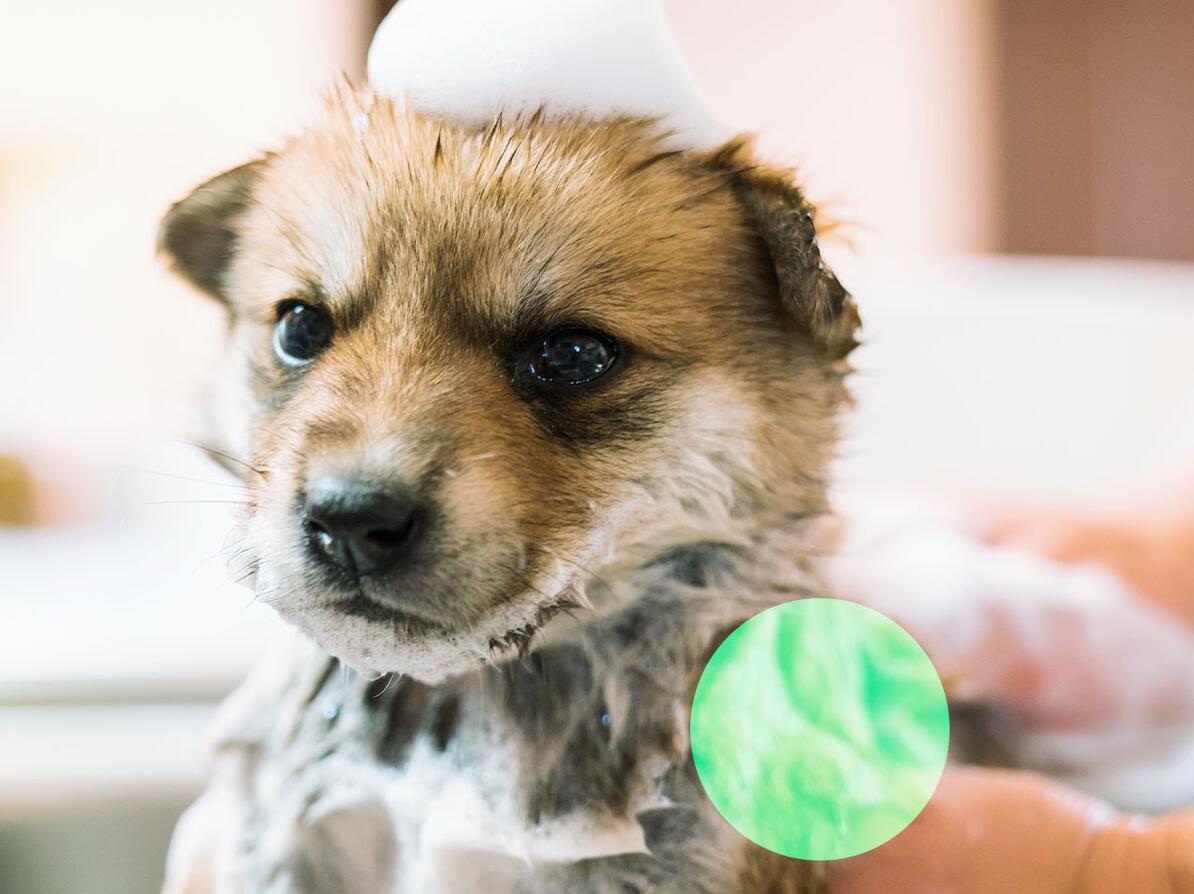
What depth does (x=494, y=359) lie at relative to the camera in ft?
1.28

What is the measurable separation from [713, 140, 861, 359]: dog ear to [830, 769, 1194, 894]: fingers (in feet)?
0.70

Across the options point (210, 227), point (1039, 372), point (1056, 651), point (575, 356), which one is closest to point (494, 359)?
point (575, 356)

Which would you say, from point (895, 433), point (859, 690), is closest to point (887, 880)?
point (859, 690)

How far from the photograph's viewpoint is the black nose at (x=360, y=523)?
340 mm

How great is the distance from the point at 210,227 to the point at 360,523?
0.18 metres

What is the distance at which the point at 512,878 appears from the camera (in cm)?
41

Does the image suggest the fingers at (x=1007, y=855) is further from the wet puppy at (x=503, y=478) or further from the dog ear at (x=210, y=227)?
the dog ear at (x=210, y=227)

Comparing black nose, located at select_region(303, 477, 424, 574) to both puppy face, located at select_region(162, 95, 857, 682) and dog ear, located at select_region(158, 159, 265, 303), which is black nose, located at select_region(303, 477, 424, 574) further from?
dog ear, located at select_region(158, 159, 265, 303)

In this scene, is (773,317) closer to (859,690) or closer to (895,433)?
(859,690)

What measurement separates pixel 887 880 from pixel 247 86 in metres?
0.55

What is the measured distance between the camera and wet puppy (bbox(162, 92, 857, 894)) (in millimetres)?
366

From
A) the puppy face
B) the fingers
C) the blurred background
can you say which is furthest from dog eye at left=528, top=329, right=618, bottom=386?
the fingers
